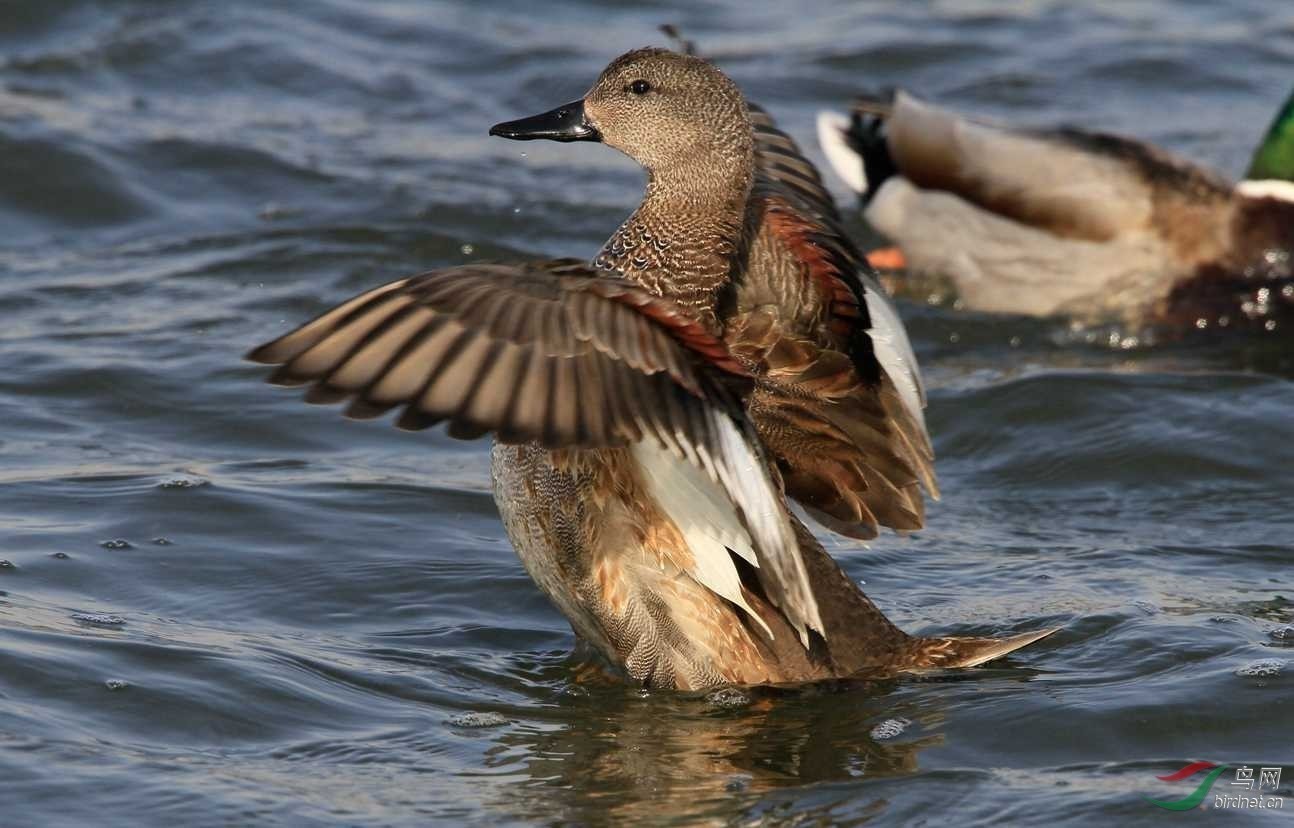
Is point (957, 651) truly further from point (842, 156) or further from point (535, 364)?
point (842, 156)

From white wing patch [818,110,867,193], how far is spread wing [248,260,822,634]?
5.90 m

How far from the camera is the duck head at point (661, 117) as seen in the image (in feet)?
15.1

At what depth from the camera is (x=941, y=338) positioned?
834 cm

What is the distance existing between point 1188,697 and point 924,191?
4882 millimetres

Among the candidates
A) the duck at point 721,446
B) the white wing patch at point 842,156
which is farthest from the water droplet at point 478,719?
the white wing patch at point 842,156

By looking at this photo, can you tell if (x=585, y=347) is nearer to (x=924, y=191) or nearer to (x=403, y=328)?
(x=403, y=328)

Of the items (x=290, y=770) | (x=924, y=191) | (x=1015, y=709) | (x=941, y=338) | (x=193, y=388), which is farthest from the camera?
(x=924, y=191)

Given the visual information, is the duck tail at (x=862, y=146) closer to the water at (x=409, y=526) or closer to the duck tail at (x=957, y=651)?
the water at (x=409, y=526)

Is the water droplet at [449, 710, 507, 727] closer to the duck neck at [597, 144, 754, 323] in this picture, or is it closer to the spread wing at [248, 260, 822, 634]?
the spread wing at [248, 260, 822, 634]

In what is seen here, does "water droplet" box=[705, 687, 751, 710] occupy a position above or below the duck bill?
below

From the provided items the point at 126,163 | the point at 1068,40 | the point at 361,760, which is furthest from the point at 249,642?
the point at 1068,40

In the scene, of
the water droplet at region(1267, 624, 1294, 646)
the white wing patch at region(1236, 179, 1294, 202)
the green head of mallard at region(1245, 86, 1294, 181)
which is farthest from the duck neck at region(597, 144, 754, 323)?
the green head of mallard at region(1245, 86, 1294, 181)

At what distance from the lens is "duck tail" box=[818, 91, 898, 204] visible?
377 inches

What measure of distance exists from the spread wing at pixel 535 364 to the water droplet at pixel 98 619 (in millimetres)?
1475
